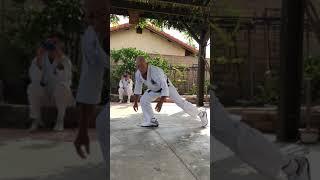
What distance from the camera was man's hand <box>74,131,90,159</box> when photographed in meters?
2.15

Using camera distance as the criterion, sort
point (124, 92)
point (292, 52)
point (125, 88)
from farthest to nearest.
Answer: point (125, 88), point (124, 92), point (292, 52)

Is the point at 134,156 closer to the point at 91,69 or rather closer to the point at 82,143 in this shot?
the point at 82,143

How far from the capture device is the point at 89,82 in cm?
211

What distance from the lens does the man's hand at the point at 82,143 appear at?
7.06 feet

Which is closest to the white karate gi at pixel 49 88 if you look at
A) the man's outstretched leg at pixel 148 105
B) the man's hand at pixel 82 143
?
the man's hand at pixel 82 143

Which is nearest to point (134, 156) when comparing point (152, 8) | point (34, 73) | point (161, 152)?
point (161, 152)

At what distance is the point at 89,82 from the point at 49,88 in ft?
0.55

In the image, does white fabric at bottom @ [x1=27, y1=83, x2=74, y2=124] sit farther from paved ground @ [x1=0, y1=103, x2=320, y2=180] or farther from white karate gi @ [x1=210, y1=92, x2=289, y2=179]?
white karate gi @ [x1=210, y1=92, x2=289, y2=179]

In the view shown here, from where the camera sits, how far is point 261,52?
2.05 metres

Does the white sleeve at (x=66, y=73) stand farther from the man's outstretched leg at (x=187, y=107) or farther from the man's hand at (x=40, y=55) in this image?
the man's outstretched leg at (x=187, y=107)

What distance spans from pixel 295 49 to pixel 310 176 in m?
0.56

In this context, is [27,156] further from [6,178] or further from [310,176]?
[310,176]

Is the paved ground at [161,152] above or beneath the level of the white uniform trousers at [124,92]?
beneath

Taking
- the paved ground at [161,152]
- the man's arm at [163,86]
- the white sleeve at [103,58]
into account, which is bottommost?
the paved ground at [161,152]
